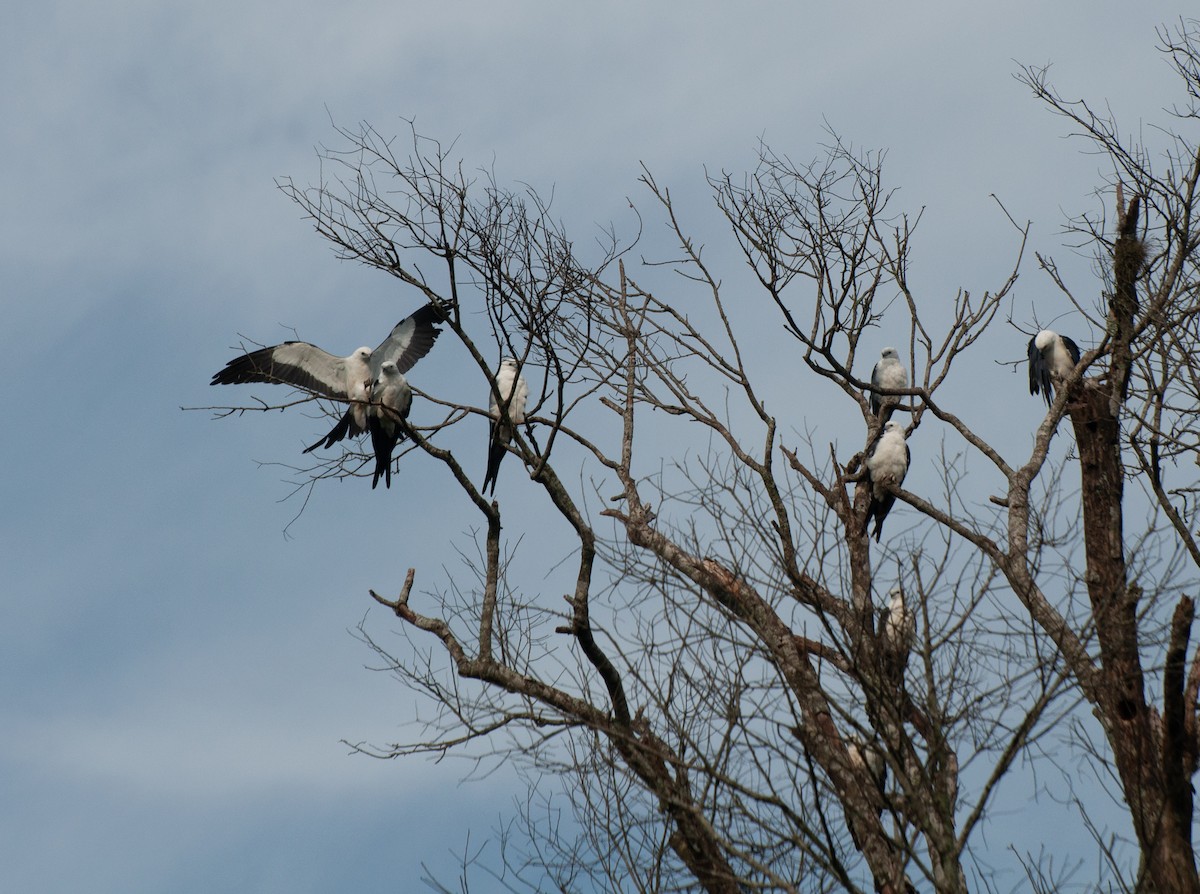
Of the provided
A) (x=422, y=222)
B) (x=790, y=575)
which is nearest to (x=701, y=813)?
(x=790, y=575)

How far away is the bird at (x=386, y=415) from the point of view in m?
8.13

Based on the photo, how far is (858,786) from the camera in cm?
504

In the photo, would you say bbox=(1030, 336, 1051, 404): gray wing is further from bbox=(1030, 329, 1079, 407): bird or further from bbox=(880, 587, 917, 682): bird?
bbox=(880, 587, 917, 682): bird

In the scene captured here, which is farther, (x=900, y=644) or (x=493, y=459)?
(x=493, y=459)

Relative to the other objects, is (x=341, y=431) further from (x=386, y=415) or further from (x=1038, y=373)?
(x=1038, y=373)

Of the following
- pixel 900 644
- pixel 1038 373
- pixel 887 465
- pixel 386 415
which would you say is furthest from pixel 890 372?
pixel 900 644

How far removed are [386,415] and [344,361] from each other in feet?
5.29

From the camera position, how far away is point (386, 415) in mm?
8562

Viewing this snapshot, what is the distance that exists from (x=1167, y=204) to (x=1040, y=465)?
168cm

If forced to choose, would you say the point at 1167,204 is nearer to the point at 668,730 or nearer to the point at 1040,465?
the point at 1040,465

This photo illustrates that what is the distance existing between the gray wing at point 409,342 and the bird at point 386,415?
0.28 feet

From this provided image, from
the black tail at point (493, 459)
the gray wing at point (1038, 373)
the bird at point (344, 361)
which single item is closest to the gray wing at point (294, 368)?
the bird at point (344, 361)

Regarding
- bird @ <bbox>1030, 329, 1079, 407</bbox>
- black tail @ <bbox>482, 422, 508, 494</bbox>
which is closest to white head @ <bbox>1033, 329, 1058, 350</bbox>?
bird @ <bbox>1030, 329, 1079, 407</bbox>

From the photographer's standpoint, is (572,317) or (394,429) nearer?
(572,317)
